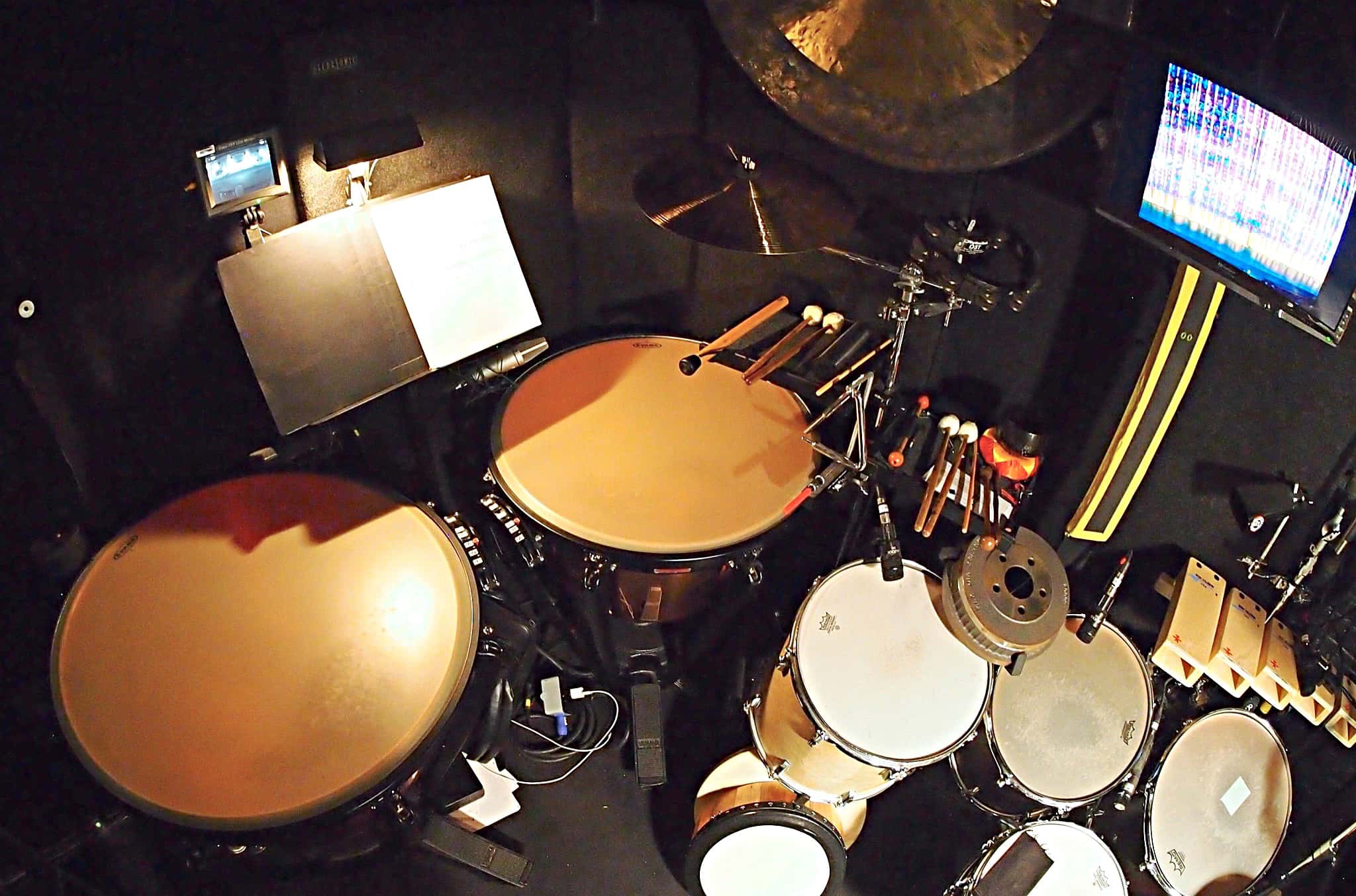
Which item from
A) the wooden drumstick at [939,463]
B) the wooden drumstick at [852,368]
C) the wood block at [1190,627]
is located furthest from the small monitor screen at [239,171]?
the wood block at [1190,627]

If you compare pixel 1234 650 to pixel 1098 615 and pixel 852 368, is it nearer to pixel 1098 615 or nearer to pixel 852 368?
pixel 1098 615

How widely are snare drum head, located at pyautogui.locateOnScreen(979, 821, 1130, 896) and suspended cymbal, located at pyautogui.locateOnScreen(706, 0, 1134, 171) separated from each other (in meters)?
1.47

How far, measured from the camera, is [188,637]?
193cm

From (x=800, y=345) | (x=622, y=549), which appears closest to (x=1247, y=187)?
(x=800, y=345)

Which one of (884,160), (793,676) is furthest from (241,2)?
(793,676)

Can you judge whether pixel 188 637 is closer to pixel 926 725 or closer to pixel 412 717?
pixel 412 717

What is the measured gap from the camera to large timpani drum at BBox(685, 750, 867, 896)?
2.12m

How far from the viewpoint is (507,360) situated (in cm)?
250

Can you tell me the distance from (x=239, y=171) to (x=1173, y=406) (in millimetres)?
2155

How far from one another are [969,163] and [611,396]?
101 centimetres

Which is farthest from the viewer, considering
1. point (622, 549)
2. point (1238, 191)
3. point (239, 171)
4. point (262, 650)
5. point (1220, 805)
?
point (1220, 805)

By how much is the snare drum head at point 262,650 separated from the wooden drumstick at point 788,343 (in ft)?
2.57

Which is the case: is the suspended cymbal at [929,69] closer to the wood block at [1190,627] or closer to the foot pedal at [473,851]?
the wood block at [1190,627]

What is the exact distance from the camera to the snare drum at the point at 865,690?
1990mm
